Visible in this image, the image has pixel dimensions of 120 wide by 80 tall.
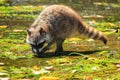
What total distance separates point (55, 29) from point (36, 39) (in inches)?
21.1

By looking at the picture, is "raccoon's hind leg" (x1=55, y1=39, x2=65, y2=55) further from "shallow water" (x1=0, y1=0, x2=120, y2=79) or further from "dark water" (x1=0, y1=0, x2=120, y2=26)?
"dark water" (x1=0, y1=0, x2=120, y2=26)

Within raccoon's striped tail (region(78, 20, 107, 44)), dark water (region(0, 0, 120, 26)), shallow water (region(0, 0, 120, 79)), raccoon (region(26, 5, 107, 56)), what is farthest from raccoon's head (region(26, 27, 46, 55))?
dark water (region(0, 0, 120, 26))

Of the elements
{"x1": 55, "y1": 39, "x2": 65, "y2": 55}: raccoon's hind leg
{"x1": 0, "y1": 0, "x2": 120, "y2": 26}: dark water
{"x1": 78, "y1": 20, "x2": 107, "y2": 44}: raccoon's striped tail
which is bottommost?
{"x1": 0, "y1": 0, "x2": 120, "y2": 26}: dark water

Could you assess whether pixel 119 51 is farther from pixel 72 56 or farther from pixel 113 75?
pixel 113 75

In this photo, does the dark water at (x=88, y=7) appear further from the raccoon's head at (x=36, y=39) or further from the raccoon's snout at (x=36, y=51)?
the raccoon's snout at (x=36, y=51)

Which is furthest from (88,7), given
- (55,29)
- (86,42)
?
(55,29)

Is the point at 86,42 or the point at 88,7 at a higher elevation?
the point at 86,42

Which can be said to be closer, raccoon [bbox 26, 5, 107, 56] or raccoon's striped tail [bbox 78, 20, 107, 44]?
raccoon [bbox 26, 5, 107, 56]

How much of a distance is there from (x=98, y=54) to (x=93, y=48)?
68 cm

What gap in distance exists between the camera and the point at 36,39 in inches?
293

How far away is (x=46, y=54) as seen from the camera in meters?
7.57

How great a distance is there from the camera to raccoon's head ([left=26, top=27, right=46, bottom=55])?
740 cm

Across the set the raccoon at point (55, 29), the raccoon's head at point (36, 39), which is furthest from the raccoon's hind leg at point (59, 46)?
the raccoon's head at point (36, 39)

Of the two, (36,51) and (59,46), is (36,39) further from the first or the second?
(59,46)
